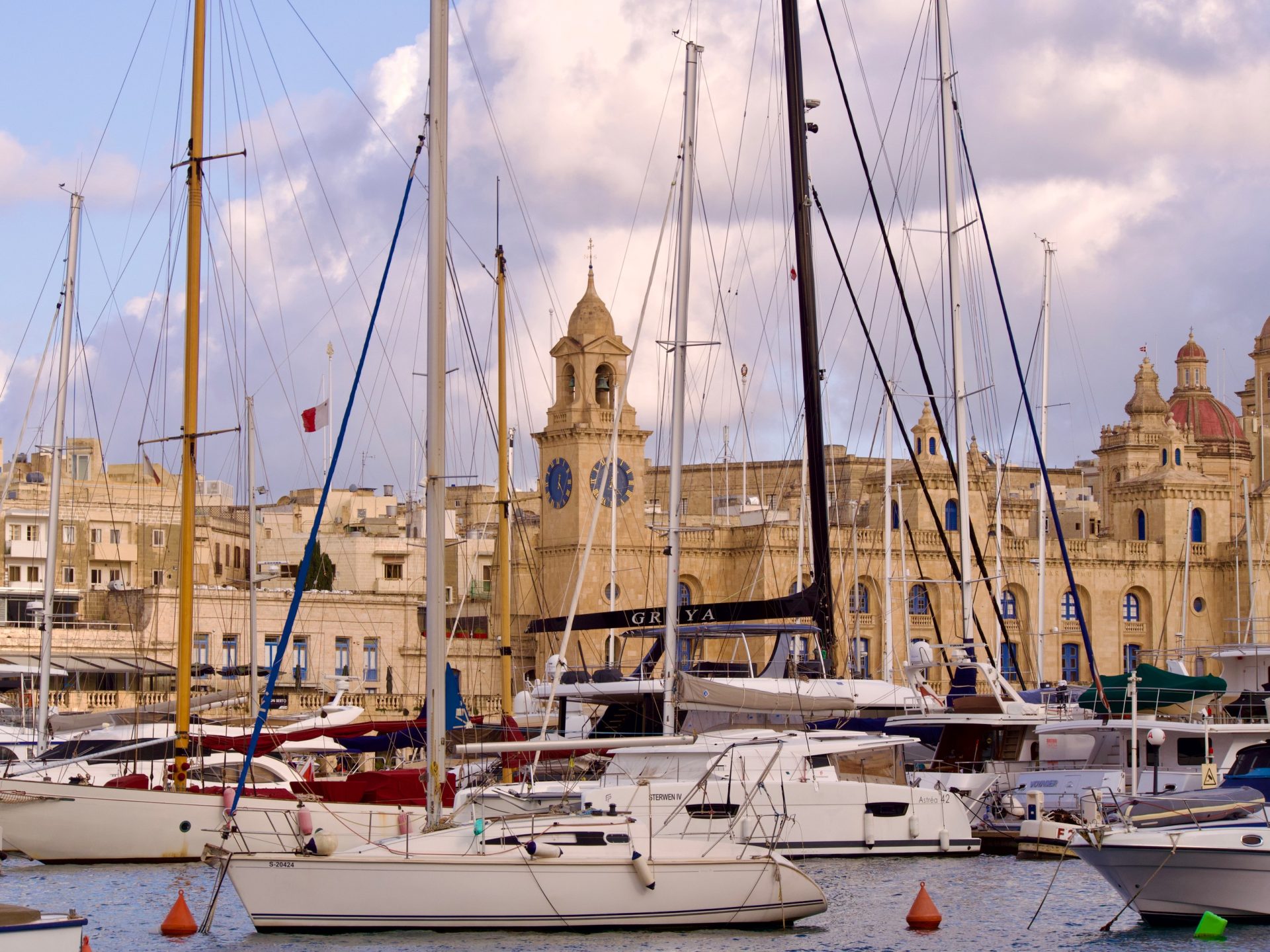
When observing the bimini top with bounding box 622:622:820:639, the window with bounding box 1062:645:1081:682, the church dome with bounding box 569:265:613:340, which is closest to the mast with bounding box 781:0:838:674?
the bimini top with bounding box 622:622:820:639

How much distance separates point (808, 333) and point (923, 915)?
43.1ft

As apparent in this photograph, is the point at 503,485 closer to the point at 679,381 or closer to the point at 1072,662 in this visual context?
the point at 679,381

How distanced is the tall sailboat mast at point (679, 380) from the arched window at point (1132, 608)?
2059 inches

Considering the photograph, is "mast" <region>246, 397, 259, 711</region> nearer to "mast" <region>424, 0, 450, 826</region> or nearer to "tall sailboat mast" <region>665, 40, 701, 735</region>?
"tall sailboat mast" <region>665, 40, 701, 735</region>

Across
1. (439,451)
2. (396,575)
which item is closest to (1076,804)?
(439,451)

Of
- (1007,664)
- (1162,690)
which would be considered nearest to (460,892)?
(1162,690)

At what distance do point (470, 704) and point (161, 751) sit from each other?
24.0 m

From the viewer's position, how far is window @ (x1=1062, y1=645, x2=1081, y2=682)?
7469 cm

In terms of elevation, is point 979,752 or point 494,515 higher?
point 494,515

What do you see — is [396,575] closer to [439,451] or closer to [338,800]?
[338,800]

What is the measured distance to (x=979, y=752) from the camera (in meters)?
30.5

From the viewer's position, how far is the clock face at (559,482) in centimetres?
6228

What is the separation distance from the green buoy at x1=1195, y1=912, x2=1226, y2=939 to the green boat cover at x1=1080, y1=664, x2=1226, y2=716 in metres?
9.93

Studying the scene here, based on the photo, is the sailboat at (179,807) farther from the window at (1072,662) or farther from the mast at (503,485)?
the window at (1072,662)
